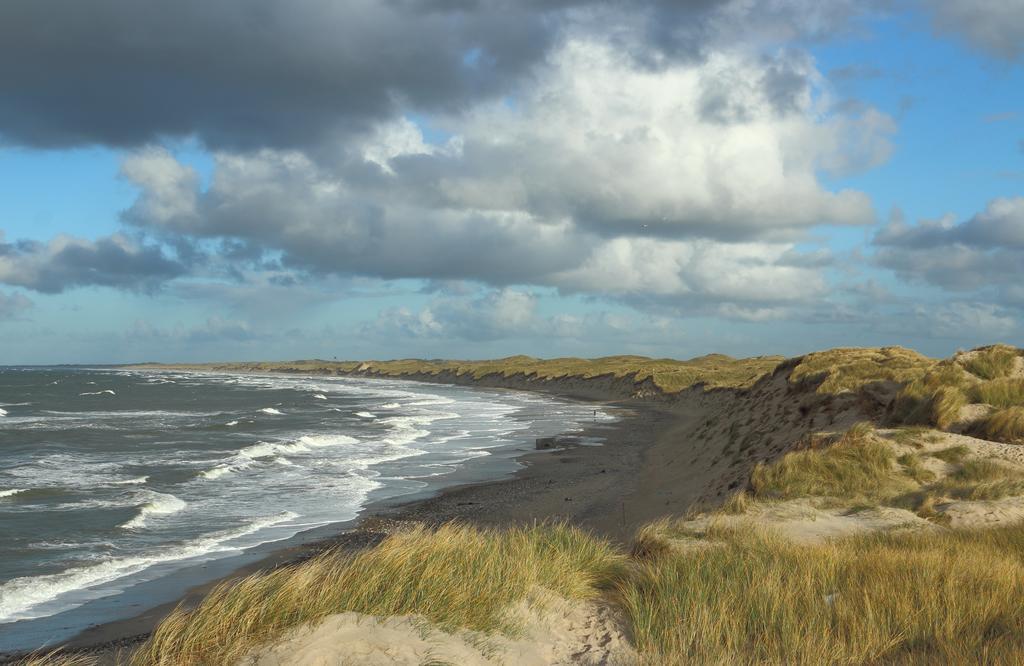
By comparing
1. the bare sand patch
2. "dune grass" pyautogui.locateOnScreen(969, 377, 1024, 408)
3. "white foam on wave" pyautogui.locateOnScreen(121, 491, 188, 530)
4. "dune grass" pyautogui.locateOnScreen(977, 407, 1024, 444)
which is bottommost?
"white foam on wave" pyautogui.locateOnScreen(121, 491, 188, 530)

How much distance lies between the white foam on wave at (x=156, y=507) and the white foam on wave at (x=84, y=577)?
98.8 inches

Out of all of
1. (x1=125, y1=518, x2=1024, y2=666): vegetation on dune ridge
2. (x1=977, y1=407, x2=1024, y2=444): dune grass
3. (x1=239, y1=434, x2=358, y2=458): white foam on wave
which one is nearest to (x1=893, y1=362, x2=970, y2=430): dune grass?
(x1=977, y1=407, x2=1024, y2=444): dune grass

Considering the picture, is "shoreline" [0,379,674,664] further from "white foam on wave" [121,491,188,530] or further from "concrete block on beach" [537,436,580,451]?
"white foam on wave" [121,491,188,530]

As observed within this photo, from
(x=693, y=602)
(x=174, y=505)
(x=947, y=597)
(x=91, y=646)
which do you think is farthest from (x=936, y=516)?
(x=174, y=505)

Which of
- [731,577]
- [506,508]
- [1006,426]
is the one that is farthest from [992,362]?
[731,577]

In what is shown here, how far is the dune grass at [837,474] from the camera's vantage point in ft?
43.8

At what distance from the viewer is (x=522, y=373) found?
109250 millimetres

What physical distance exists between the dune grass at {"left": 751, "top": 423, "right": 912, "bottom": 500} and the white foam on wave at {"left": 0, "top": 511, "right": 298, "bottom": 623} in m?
11.4

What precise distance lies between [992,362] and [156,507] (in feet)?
78.8

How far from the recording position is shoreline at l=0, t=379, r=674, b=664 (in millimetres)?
11398

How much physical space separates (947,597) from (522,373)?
102895 millimetres

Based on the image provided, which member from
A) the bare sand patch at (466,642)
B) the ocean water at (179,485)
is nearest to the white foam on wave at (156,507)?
the ocean water at (179,485)

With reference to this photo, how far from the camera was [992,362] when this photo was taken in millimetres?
21391

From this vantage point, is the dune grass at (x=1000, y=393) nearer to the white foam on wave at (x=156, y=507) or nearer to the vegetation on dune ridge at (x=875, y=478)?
the vegetation on dune ridge at (x=875, y=478)
